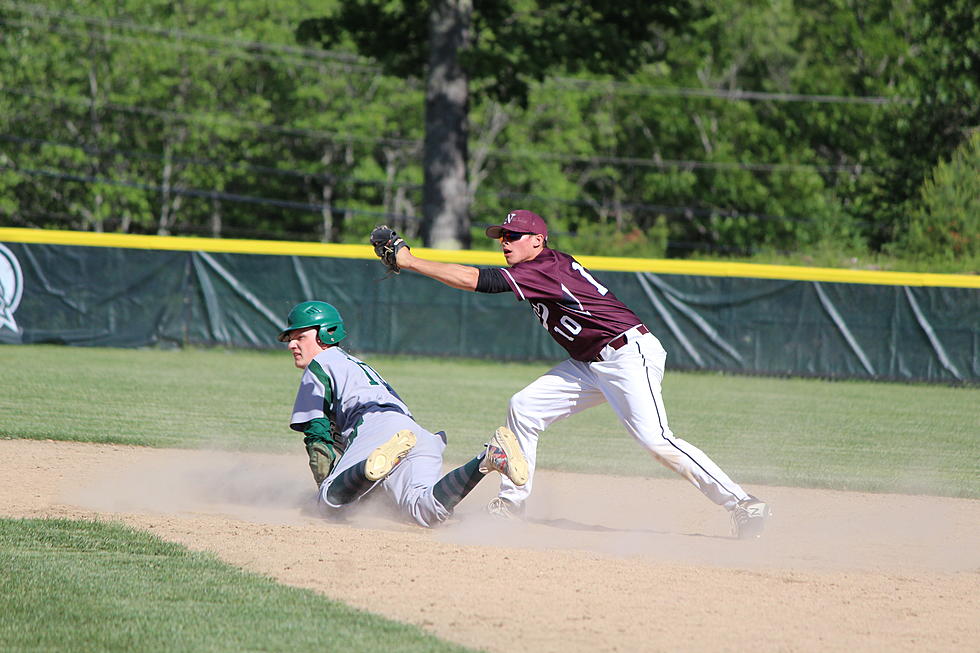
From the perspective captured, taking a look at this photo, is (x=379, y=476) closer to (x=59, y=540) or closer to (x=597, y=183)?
(x=59, y=540)

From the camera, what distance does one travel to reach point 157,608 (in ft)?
12.7

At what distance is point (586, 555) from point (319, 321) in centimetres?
183

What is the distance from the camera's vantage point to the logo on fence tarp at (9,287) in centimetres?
1443

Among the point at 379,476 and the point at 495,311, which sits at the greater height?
the point at 379,476

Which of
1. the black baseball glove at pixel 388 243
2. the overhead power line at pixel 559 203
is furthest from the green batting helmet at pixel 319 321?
the overhead power line at pixel 559 203

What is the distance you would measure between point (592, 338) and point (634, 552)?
1069 millimetres

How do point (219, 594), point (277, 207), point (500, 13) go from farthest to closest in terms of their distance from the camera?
point (277, 207) → point (500, 13) → point (219, 594)

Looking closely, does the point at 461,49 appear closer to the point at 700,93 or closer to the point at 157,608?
the point at 157,608

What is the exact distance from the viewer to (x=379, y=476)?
505 cm

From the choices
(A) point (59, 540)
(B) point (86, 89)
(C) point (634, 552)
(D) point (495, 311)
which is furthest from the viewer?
(B) point (86, 89)

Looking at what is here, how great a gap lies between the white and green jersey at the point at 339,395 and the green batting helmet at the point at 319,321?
8cm

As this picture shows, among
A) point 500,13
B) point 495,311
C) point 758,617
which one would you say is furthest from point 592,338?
point 500,13

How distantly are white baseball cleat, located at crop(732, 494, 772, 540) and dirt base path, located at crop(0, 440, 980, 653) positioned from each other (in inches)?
3.0

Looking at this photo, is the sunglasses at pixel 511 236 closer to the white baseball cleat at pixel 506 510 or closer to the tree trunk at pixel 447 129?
the white baseball cleat at pixel 506 510
